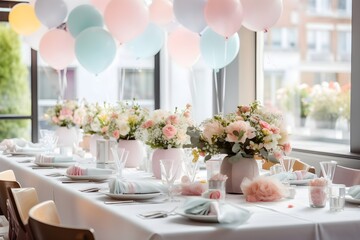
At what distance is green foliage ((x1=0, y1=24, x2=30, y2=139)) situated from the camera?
8781 mm

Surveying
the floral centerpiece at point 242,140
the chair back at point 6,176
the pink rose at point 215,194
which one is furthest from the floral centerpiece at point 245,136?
the chair back at point 6,176

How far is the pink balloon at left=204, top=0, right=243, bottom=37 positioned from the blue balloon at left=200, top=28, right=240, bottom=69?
474 mm

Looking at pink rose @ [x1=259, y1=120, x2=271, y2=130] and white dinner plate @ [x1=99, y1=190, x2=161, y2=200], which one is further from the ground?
pink rose @ [x1=259, y1=120, x2=271, y2=130]

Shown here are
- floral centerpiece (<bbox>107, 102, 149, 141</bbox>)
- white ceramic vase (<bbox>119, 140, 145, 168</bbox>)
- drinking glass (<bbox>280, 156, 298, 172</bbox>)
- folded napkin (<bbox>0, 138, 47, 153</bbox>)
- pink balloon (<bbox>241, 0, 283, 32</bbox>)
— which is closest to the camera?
drinking glass (<bbox>280, 156, 298, 172</bbox>)

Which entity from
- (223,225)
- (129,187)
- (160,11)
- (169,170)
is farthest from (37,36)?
(223,225)

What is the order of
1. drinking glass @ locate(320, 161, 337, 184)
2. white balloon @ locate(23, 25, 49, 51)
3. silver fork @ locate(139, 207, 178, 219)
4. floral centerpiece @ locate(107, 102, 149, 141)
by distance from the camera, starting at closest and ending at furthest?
1. silver fork @ locate(139, 207, 178, 219)
2. drinking glass @ locate(320, 161, 337, 184)
3. floral centerpiece @ locate(107, 102, 149, 141)
4. white balloon @ locate(23, 25, 49, 51)

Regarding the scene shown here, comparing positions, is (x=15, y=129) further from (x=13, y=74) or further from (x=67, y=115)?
(x=67, y=115)

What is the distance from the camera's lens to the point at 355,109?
545cm

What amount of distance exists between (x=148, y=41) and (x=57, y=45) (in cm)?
86

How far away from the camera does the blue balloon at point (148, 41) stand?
6441mm

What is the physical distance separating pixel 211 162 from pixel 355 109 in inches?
84.1

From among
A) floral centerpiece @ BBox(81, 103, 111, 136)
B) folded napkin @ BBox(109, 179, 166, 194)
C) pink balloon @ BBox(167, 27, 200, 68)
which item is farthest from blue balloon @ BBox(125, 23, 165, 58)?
folded napkin @ BBox(109, 179, 166, 194)

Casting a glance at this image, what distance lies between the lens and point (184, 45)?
6.48 metres

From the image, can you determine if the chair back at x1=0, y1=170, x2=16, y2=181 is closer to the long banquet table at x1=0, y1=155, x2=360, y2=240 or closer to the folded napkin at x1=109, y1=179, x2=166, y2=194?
the long banquet table at x1=0, y1=155, x2=360, y2=240
